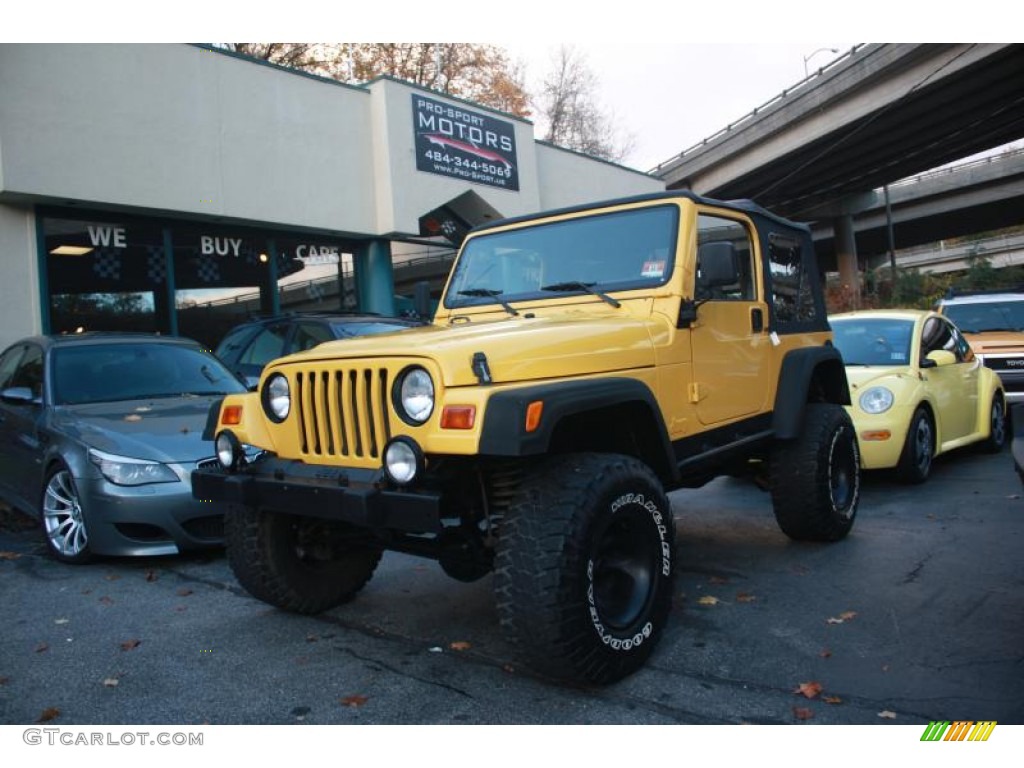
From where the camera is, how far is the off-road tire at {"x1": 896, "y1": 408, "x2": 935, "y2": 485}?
688 cm

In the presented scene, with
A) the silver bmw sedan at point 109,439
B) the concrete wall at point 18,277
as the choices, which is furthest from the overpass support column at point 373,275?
the silver bmw sedan at point 109,439

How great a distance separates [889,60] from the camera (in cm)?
2373

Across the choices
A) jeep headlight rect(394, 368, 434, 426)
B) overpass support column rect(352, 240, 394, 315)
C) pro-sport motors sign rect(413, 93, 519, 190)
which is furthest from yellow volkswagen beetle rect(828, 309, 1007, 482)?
pro-sport motors sign rect(413, 93, 519, 190)

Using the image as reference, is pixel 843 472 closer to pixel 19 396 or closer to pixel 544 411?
A: pixel 544 411

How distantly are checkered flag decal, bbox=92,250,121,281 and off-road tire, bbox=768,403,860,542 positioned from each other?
395 inches

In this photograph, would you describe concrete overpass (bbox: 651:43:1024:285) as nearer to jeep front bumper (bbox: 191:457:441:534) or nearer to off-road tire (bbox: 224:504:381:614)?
off-road tire (bbox: 224:504:381:614)

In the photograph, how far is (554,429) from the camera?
3.30 metres

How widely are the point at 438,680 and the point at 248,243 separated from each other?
11264 millimetres

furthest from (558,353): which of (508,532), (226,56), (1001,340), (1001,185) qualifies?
(1001,185)

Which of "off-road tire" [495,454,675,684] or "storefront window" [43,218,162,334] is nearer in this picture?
"off-road tire" [495,454,675,684]

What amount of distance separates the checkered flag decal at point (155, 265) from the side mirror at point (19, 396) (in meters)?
6.68

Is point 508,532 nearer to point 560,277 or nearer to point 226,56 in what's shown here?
point 560,277

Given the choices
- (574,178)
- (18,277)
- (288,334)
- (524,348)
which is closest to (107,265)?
(18,277)

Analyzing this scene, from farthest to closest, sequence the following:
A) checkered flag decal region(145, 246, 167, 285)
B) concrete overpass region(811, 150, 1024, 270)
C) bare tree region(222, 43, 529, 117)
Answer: concrete overpass region(811, 150, 1024, 270) → bare tree region(222, 43, 529, 117) → checkered flag decal region(145, 246, 167, 285)
